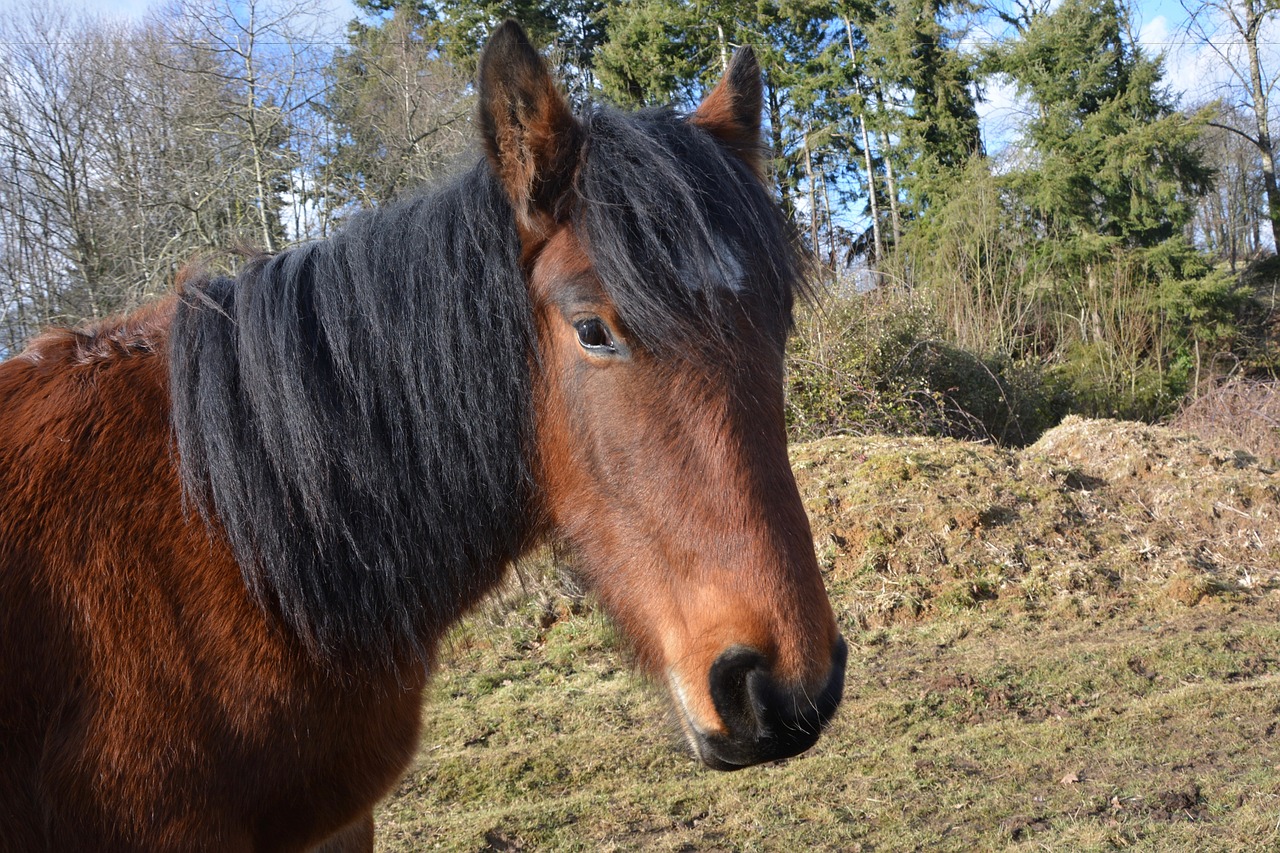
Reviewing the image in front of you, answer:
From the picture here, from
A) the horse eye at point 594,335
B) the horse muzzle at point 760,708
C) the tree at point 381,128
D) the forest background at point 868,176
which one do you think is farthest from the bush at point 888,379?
the horse muzzle at point 760,708

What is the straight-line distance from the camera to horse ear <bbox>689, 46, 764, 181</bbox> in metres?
2.21

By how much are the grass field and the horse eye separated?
A: 2.41ft

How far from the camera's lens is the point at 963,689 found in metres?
5.10

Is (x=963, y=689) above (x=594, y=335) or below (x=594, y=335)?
below

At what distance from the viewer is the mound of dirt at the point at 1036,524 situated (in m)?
6.68

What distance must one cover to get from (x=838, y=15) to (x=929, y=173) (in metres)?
6.55

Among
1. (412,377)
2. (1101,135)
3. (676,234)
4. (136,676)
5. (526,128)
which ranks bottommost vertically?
(136,676)

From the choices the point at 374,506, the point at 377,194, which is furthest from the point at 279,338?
the point at 377,194

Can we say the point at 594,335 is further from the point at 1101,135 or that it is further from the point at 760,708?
the point at 1101,135

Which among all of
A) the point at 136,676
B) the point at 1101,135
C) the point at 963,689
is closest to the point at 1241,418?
the point at 1101,135

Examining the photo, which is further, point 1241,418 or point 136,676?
point 1241,418

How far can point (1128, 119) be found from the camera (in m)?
18.0

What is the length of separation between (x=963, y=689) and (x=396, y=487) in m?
4.38

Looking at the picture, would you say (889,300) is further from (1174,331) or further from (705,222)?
(705,222)
